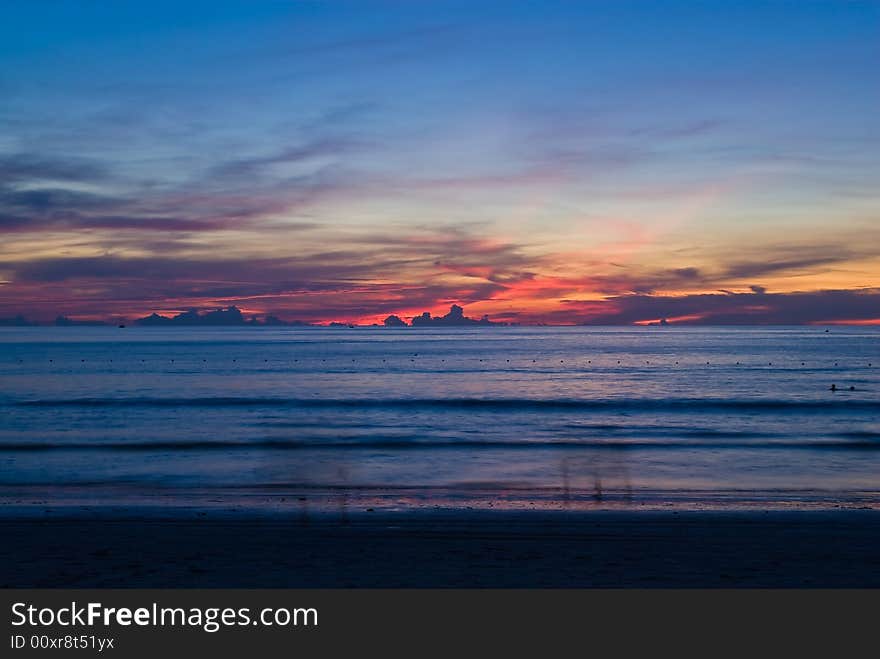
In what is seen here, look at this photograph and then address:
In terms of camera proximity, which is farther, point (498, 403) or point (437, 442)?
point (498, 403)

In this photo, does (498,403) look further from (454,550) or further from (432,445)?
(454,550)

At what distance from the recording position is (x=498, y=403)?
153 ft

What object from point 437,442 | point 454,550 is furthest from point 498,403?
point 454,550

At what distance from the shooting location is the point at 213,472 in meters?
21.6

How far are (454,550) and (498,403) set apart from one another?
115ft

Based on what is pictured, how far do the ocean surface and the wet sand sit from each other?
5.80 feet

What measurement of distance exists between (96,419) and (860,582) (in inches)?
1427

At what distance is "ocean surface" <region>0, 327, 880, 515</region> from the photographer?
1781 centimetres

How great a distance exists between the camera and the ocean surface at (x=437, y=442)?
17812 millimetres

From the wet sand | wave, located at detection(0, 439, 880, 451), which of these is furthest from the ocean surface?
the wet sand

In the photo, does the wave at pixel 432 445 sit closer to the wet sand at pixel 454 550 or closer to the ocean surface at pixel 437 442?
the ocean surface at pixel 437 442

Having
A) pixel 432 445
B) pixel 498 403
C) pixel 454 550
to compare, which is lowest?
pixel 498 403

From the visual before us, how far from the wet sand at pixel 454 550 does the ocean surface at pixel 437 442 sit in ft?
5.80

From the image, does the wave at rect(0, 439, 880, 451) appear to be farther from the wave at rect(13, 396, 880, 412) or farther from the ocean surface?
the wave at rect(13, 396, 880, 412)
